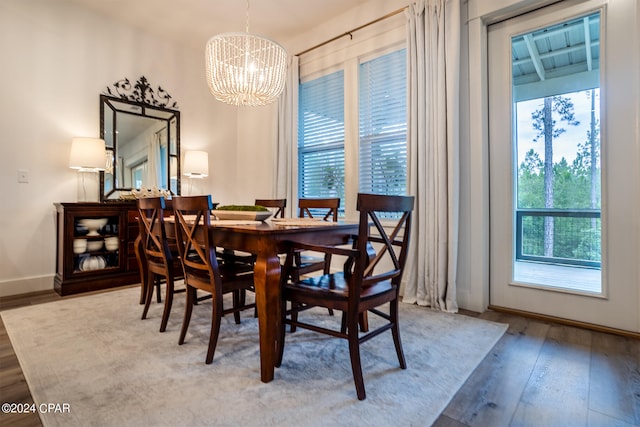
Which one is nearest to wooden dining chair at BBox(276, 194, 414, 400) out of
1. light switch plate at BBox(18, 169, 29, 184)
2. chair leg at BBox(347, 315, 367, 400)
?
chair leg at BBox(347, 315, 367, 400)

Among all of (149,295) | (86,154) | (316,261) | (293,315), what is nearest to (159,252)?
(149,295)

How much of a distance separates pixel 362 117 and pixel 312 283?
2.30 metres

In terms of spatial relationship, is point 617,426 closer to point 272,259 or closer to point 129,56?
point 272,259

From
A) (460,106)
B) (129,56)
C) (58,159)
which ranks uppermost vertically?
(129,56)

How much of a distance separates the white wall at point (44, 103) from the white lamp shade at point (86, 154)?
0.30 m

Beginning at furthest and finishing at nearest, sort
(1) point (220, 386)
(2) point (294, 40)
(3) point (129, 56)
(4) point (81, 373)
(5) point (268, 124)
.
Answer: (5) point (268, 124) < (2) point (294, 40) < (3) point (129, 56) < (4) point (81, 373) < (1) point (220, 386)

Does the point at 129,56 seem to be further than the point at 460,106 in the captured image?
Yes

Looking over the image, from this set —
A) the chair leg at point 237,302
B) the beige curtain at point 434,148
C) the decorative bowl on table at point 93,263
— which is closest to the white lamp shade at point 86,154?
the decorative bowl on table at point 93,263

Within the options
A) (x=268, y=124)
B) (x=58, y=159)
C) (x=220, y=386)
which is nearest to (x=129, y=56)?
(x=58, y=159)

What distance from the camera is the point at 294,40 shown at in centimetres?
411

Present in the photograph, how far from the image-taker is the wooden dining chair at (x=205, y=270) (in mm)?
1712

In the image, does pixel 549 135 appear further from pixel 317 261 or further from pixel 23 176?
pixel 23 176

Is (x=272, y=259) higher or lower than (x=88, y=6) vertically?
lower

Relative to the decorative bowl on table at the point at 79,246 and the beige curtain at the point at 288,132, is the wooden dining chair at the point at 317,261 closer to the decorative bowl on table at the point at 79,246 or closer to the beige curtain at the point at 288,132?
the beige curtain at the point at 288,132
